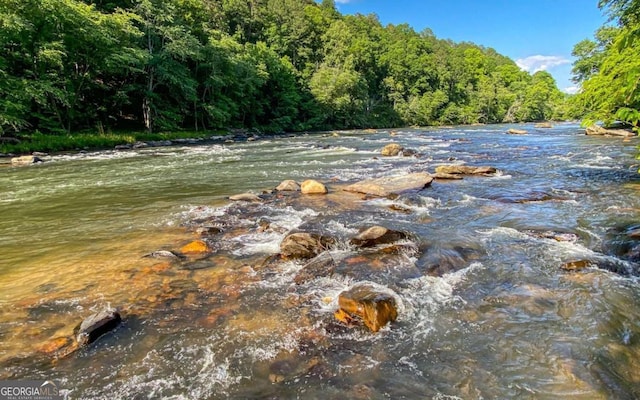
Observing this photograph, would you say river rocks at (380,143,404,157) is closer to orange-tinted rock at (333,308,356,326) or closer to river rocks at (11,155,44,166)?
orange-tinted rock at (333,308,356,326)

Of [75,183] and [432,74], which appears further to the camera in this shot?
[432,74]

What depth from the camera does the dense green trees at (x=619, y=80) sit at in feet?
14.8

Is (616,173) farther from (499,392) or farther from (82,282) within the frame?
(82,282)

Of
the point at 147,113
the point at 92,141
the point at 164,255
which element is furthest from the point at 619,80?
the point at 147,113

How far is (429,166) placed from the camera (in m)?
18.0

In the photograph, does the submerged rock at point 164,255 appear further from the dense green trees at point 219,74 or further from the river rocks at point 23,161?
the dense green trees at point 219,74

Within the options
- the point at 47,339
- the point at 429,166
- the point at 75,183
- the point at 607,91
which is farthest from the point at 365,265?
the point at 75,183

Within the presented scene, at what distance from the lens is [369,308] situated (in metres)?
4.68

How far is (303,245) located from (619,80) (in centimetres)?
689

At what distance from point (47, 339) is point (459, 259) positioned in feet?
21.1

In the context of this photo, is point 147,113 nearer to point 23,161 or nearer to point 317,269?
point 23,161

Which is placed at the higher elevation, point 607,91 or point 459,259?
point 607,91

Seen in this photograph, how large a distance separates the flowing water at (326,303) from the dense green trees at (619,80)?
2.57m

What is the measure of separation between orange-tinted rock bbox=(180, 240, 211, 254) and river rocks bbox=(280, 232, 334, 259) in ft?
5.36
